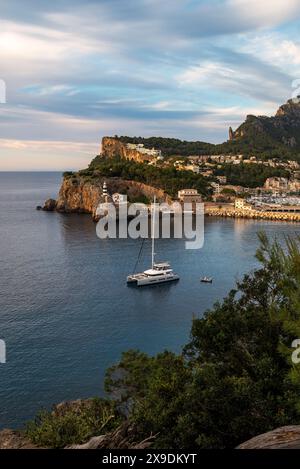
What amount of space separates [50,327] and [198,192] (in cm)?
5743

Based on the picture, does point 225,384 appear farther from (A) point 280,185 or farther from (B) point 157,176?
(A) point 280,185

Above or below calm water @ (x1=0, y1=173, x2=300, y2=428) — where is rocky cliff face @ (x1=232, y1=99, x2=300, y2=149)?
above

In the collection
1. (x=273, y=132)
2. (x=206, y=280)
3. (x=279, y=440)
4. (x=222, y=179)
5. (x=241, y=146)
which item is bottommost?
(x=206, y=280)

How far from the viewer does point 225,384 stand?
830 centimetres

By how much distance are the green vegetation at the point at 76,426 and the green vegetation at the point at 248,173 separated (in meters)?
80.3

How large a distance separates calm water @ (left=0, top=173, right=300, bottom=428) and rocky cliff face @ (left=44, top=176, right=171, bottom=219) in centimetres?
1735

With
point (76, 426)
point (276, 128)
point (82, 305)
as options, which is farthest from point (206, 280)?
point (276, 128)

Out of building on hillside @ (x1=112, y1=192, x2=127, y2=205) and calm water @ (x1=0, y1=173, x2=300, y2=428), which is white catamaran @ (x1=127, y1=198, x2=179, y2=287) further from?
building on hillside @ (x1=112, y1=192, x2=127, y2=205)

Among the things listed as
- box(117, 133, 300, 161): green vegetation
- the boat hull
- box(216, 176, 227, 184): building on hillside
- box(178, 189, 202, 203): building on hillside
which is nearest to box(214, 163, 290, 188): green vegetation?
box(216, 176, 227, 184): building on hillside

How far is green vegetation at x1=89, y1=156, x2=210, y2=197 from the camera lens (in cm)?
7494

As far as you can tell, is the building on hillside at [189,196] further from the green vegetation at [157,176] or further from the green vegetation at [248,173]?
the green vegetation at [248,173]

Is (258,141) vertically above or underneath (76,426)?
above

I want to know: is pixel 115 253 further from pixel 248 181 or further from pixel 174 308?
pixel 248 181

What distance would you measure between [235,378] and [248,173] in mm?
87738
